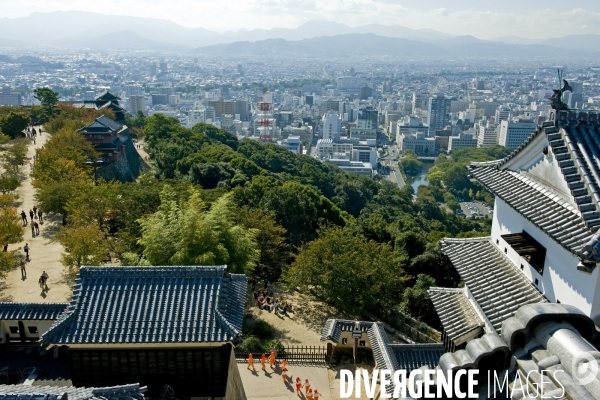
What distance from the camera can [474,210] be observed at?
77938mm

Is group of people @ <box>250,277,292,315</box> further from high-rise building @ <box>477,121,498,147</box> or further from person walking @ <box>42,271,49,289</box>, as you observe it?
high-rise building @ <box>477,121,498,147</box>

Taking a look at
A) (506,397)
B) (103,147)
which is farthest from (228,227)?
(103,147)

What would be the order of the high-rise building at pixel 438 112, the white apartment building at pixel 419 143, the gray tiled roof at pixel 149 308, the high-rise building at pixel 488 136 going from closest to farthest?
the gray tiled roof at pixel 149 308, the white apartment building at pixel 419 143, the high-rise building at pixel 488 136, the high-rise building at pixel 438 112

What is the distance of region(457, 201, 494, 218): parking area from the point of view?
76312 mm

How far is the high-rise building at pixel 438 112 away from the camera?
14788 cm

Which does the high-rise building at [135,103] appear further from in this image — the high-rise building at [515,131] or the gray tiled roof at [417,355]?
the gray tiled roof at [417,355]

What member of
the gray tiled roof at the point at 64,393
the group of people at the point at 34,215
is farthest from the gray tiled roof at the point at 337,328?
the group of people at the point at 34,215

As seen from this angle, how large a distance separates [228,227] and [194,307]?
751 cm

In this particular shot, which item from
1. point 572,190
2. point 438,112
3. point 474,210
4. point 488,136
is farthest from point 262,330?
point 438,112

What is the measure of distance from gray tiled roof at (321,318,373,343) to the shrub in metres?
2.34

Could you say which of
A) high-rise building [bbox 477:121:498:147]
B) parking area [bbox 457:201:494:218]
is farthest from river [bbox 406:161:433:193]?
high-rise building [bbox 477:121:498:147]

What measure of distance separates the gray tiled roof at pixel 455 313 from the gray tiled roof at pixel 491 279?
0.60 meters

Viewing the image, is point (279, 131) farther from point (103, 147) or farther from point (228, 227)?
point (228, 227)

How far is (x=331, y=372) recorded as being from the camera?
1350cm
